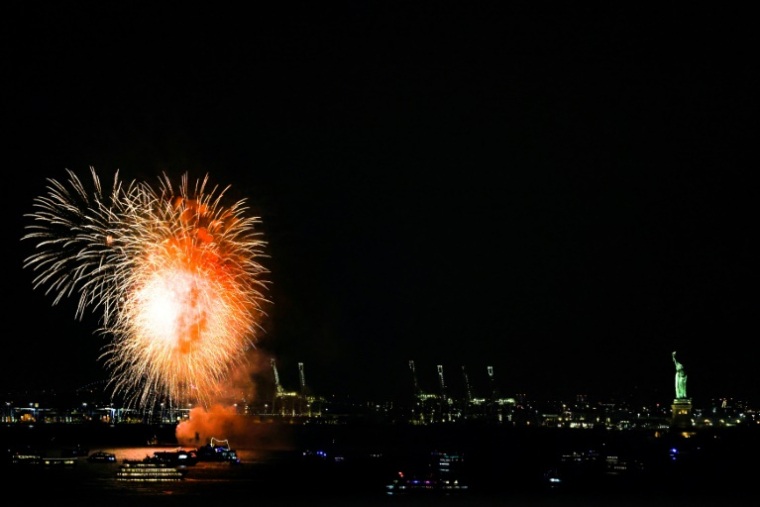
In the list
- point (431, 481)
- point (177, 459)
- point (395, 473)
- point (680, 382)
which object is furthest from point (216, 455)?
point (680, 382)

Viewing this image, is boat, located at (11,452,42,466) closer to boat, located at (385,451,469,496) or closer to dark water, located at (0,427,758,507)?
dark water, located at (0,427,758,507)

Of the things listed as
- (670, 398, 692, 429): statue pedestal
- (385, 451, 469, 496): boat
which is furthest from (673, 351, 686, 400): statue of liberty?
(385, 451, 469, 496): boat

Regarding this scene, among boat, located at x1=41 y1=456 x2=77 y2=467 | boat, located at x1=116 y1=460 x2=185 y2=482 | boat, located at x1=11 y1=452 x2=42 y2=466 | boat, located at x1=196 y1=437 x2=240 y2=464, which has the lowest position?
boat, located at x1=116 y1=460 x2=185 y2=482

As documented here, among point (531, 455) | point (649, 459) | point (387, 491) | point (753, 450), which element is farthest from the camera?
point (753, 450)

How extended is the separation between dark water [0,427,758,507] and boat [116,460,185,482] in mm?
1163

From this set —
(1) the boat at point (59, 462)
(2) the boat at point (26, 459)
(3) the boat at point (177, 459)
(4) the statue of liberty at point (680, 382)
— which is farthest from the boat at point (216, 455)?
(4) the statue of liberty at point (680, 382)

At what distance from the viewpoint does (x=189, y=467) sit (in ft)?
267

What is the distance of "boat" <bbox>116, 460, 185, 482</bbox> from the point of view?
6756cm

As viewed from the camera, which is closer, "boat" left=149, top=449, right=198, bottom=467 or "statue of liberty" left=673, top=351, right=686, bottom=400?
"boat" left=149, top=449, right=198, bottom=467

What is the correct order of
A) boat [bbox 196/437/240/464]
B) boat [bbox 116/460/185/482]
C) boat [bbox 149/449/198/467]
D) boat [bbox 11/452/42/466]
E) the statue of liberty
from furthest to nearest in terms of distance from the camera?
the statue of liberty → boat [bbox 196/437/240/464] → boat [bbox 11/452/42/466] → boat [bbox 149/449/198/467] → boat [bbox 116/460/185/482]

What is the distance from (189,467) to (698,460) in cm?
6316

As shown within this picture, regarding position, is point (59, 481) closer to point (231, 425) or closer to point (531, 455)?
point (531, 455)

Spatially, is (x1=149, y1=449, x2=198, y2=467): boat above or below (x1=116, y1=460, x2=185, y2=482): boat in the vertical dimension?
above

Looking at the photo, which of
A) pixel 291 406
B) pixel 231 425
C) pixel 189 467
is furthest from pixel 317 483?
pixel 291 406
